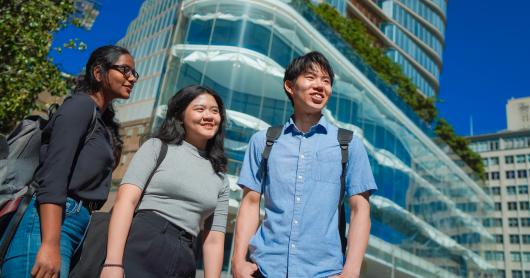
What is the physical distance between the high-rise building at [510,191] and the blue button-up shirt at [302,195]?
62724 mm

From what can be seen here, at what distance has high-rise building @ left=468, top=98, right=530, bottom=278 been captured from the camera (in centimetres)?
5997

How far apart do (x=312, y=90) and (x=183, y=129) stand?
77cm

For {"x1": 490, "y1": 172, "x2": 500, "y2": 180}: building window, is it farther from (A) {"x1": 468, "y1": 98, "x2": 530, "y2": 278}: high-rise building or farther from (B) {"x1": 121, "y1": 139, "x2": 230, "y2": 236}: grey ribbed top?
(B) {"x1": 121, "y1": 139, "x2": 230, "y2": 236}: grey ribbed top

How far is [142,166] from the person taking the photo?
2.28m

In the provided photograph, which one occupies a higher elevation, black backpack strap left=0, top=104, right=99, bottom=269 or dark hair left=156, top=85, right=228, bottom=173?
dark hair left=156, top=85, right=228, bottom=173

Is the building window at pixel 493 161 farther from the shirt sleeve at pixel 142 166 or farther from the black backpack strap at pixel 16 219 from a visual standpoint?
the black backpack strap at pixel 16 219

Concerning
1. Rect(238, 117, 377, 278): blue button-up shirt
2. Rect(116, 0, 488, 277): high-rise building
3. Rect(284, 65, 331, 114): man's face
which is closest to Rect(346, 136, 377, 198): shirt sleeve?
Rect(238, 117, 377, 278): blue button-up shirt

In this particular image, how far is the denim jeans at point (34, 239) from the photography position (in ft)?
5.67

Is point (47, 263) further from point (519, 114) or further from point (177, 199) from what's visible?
point (519, 114)

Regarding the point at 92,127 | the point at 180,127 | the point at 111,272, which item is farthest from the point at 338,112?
the point at 111,272

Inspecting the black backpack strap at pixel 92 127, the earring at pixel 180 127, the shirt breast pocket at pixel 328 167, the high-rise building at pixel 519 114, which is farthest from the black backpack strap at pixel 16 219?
the high-rise building at pixel 519 114

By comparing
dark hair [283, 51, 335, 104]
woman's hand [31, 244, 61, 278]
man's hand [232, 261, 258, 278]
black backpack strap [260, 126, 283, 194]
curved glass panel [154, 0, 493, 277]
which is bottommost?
woman's hand [31, 244, 61, 278]

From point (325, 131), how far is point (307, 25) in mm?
13771

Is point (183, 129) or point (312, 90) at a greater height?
point (312, 90)
